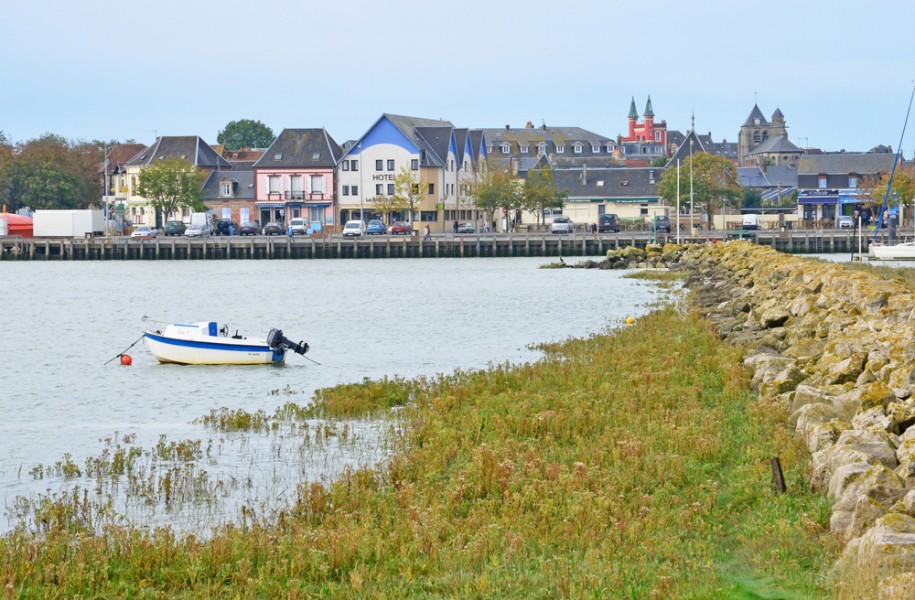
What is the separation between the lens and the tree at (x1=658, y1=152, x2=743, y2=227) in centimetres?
11388

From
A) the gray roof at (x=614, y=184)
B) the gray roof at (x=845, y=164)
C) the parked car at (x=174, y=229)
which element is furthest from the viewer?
the gray roof at (x=845, y=164)

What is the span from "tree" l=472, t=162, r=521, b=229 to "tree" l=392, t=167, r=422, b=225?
20.0ft

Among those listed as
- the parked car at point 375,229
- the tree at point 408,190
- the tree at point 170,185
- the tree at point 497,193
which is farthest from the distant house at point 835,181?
the tree at point 170,185

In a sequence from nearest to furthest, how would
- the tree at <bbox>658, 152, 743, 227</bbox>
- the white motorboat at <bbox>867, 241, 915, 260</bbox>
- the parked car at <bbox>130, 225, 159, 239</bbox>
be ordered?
the white motorboat at <bbox>867, 241, 915, 260</bbox>
the parked car at <bbox>130, 225, 159, 239</bbox>
the tree at <bbox>658, 152, 743, 227</bbox>

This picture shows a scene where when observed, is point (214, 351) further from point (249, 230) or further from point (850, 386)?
point (249, 230)

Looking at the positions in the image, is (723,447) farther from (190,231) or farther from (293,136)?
(293,136)

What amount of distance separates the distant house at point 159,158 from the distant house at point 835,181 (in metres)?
61.1

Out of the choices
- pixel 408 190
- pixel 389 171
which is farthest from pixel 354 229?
pixel 389 171

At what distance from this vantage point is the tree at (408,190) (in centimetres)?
11525

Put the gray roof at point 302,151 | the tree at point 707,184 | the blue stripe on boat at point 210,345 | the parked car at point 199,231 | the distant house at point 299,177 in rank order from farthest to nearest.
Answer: the gray roof at point 302,151 → the distant house at point 299,177 → the tree at point 707,184 → the parked car at point 199,231 → the blue stripe on boat at point 210,345

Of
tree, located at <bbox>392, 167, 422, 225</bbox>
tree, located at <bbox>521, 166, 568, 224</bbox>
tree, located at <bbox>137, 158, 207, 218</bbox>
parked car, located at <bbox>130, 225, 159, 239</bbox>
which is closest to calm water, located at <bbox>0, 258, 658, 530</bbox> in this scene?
parked car, located at <bbox>130, 225, 159, 239</bbox>

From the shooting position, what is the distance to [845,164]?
131625 millimetres

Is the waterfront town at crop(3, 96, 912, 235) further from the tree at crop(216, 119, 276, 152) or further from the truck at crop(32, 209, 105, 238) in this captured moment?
the tree at crop(216, 119, 276, 152)

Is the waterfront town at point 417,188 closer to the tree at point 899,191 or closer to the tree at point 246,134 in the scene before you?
the tree at point 899,191
